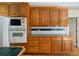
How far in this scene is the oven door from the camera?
16.7ft

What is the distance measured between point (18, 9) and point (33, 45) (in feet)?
4.38

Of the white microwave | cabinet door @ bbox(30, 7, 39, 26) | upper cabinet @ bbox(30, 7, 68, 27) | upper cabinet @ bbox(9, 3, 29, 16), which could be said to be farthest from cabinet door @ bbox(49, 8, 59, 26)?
the white microwave

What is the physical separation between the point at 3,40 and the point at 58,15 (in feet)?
7.67

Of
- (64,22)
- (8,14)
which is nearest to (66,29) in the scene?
(64,22)

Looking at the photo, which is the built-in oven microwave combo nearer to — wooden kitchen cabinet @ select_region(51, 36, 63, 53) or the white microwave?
the white microwave

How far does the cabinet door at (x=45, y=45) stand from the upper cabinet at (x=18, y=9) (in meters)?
1.11

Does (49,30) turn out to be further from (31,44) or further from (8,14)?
(8,14)

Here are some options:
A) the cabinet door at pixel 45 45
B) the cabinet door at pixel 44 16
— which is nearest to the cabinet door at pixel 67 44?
the cabinet door at pixel 45 45

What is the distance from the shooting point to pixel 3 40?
4449mm

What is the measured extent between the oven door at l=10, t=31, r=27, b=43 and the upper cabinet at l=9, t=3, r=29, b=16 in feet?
2.06

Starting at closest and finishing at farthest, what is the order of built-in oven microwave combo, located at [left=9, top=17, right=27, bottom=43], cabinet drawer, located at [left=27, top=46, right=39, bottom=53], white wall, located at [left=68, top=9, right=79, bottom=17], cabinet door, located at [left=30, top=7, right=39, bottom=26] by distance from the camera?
built-in oven microwave combo, located at [left=9, top=17, right=27, bottom=43] < cabinet drawer, located at [left=27, top=46, right=39, bottom=53] < cabinet door, located at [left=30, top=7, right=39, bottom=26] < white wall, located at [left=68, top=9, right=79, bottom=17]

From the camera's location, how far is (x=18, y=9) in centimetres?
516

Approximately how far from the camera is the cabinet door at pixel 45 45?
5.38m

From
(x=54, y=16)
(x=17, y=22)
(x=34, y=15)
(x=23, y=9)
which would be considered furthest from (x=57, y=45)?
(x=23, y=9)
